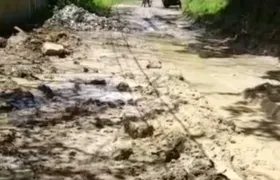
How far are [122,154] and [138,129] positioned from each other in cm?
101

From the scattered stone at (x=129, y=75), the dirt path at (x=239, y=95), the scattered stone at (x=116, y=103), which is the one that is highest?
the scattered stone at (x=116, y=103)

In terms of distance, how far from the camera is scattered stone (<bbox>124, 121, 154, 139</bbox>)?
8.80m

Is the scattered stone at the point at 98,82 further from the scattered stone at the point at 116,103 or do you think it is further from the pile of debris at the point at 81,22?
the pile of debris at the point at 81,22

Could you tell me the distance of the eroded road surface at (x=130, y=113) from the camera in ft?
25.0

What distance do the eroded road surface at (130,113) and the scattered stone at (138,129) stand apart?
21mm

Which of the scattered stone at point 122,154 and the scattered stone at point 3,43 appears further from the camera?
the scattered stone at point 3,43

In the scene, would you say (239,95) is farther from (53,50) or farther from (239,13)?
(239,13)

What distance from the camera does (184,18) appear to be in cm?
2952

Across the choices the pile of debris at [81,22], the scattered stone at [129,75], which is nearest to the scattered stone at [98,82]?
the scattered stone at [129,75]

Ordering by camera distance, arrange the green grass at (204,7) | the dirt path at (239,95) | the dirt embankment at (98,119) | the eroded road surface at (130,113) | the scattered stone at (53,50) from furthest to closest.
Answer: the green grass at (204,7)
the scattered stone at (53,50)
the dirt path at (239,95)
the eroded road surface at (130,113)
the dirt embankment at (98,119)

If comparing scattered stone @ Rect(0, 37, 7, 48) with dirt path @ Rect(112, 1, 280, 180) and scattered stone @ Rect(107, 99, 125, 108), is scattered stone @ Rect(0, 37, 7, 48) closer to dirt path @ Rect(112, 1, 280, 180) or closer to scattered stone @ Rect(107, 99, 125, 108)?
dirt path @ Rect(112, 1, 280, 180)

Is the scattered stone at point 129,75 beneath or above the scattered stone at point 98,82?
beneath

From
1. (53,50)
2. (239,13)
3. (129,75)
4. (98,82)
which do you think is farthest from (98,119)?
(239,13)

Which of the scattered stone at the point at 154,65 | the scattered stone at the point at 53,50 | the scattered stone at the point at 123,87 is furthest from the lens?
the scattered stone at the point at 53,50
